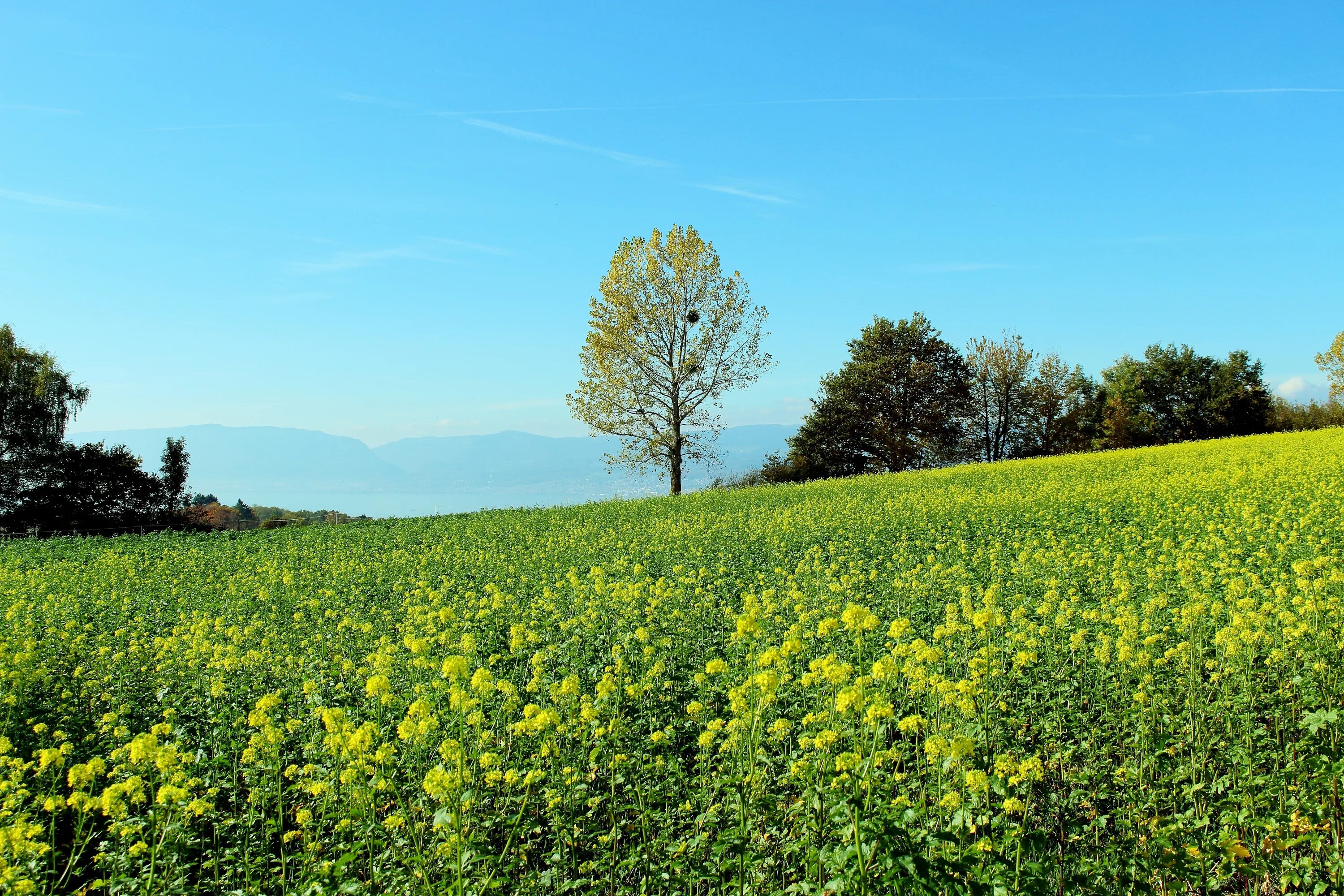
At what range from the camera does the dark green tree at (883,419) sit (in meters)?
53.6

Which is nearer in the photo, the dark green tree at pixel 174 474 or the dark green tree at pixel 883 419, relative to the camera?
the dark green tree at pixel 174 474

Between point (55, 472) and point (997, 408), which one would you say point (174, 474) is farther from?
point (997, 408)

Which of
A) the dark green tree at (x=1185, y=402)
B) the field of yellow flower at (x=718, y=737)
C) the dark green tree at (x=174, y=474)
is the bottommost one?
the field of yellow flower at (x=718, y=737)

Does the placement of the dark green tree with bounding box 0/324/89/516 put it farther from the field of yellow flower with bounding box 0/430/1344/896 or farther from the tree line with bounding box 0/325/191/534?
the field of yellow flower with bounding box 0/430/1344/896

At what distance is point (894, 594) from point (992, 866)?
679 centimetres

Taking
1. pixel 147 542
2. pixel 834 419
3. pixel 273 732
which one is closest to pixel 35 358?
pixel 147 542

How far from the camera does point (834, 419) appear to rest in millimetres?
53906

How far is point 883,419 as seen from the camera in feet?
176

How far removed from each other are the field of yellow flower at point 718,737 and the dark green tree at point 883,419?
137 feet

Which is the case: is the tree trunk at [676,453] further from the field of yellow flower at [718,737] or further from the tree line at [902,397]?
the field of yellow flower at [718,737]

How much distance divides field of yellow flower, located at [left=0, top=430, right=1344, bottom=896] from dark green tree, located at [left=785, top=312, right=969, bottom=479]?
137 ft

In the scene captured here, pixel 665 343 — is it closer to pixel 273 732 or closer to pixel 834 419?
pixel 834 419

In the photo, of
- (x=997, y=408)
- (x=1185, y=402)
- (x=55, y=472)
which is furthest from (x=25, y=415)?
(x=1185, y=402)

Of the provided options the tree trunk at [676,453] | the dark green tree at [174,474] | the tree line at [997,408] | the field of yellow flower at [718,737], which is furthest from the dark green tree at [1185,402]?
the dark green tree at [174,474]
